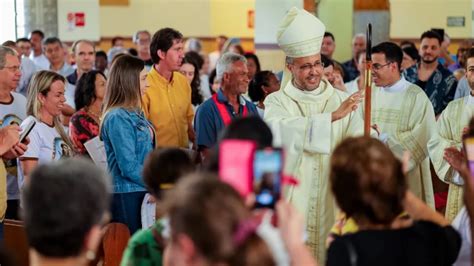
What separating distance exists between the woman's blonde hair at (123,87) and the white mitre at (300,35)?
0.88m

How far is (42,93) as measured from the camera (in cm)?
598

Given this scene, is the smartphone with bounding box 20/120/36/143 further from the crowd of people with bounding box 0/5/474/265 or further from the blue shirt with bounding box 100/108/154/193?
the blue shirt with bounding box 100/108/154/193

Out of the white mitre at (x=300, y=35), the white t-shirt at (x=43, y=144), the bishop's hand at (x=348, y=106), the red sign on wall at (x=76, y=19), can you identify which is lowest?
the white t-shirt at (x=43, y=144)

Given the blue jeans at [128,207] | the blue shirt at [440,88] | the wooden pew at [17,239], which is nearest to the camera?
the wooden pew at [17,239]

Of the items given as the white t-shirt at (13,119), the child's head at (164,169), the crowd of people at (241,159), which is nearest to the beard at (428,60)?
the crowd of people at (241,159)

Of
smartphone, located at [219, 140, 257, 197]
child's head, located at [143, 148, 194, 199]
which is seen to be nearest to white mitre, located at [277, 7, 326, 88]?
child's head, located at [143, 148, 194, 199]

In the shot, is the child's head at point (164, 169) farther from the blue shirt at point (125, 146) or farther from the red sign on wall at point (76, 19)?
the red sign on wall at point (76, 19)

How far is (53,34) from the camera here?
14.8 m

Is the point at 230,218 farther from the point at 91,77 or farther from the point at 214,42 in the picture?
the point at 214,42

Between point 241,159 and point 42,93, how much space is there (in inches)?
135

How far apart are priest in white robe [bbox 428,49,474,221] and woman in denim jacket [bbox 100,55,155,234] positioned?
169 cm

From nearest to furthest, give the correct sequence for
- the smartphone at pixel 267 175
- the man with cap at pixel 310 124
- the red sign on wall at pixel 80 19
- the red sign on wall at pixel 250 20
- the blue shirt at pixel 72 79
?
1. the smartphone at pixel 267 175
2. the man with cap at pixel 310 124
3. the blue shirt at pixel 72 79
4. the red sign on wall at pixel 80 19
5. the red sign on wall at pixel 250 20

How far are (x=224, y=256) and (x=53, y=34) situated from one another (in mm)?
12769

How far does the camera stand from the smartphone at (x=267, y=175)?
2742 millimetres
